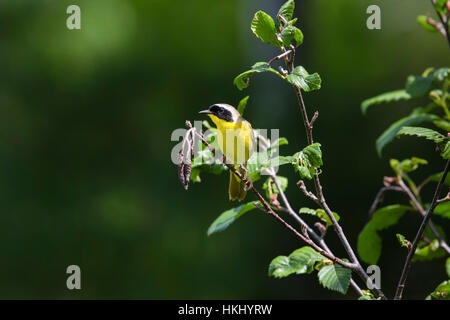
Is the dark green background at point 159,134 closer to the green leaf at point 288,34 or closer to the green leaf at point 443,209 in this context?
the green leaf at point 443,209

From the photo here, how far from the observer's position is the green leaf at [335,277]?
0.98 m

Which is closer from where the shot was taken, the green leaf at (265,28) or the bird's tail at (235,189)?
the green leaf at (265,28)

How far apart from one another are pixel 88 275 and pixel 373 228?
4.92 meters

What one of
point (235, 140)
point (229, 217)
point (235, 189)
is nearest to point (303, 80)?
point (229, 217)

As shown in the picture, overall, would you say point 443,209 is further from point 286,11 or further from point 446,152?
point 286,11

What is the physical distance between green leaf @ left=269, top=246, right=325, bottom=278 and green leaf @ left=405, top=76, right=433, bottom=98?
524 mm

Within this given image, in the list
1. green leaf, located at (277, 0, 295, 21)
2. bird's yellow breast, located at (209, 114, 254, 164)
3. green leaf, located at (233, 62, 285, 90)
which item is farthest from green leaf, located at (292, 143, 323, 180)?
bird's yellow breast, located at (209, 114, 254, 164)

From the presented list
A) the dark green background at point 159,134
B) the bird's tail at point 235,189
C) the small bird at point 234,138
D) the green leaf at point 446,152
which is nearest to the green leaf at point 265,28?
the green leaf at point 446,152

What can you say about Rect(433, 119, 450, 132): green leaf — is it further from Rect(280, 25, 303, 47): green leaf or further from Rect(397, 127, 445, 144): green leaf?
Rect(280, 25, 303, 47): green leaf

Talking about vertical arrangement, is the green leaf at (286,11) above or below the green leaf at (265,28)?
above

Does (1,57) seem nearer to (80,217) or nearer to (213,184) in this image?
(80,217)

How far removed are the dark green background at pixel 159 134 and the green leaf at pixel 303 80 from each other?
3348 mm

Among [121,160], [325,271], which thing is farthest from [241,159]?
[121,160]

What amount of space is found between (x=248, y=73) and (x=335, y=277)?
41 cm
